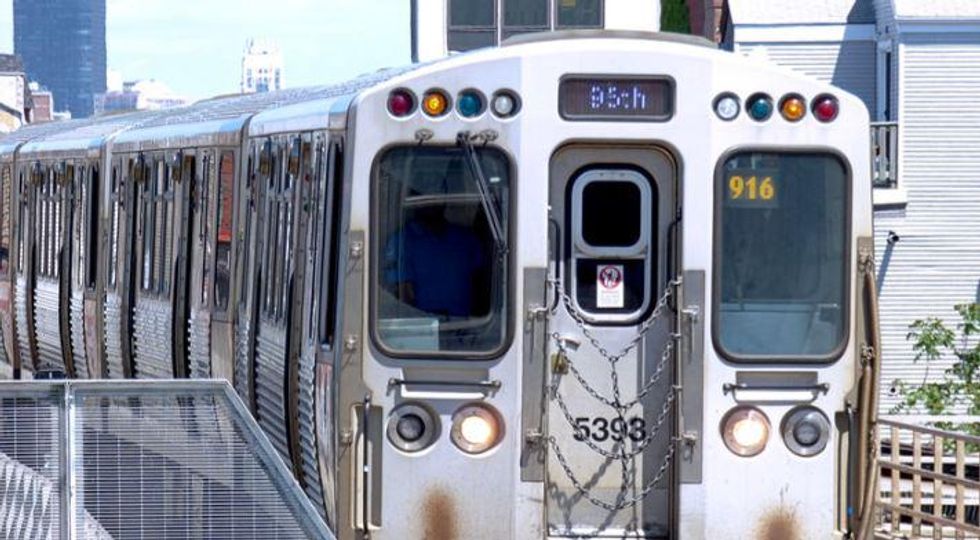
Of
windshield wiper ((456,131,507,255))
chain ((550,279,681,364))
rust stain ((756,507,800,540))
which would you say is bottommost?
rust stain ((756,507,800,540))

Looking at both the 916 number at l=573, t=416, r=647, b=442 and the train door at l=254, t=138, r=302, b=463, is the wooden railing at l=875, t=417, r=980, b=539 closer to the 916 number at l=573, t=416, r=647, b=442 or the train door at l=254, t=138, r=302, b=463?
the 916 number at l=573, t=416, r=647, b=442

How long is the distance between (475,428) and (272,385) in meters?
2.59

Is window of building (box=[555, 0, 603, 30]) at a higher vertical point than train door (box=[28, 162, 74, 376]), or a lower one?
higher

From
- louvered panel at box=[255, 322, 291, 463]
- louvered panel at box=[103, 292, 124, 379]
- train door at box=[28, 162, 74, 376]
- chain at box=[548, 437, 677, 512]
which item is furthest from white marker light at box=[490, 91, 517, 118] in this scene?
train door at box=[28, 162, 74, 376]

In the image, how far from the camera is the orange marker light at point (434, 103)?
11.1 metres

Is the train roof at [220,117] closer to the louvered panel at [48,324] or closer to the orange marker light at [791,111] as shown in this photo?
the orange marker light at [791,111]

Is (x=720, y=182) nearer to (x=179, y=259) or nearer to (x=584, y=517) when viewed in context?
(x=584, y=517)

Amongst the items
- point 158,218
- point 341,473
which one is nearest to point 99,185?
point 158,218

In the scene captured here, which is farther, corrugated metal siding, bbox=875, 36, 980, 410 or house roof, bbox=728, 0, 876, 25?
house roof, bbox=728, 0, 876, 25

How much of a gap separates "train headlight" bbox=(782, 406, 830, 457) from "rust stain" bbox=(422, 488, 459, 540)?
151 cm

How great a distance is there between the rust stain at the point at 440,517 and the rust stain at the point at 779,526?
136cm

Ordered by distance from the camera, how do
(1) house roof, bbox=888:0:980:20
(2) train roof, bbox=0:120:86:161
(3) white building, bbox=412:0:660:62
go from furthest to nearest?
(3) white building, bbox=412:0:660:62, (1) house roof, bbox=888:0:980:20, (2) train roof, bbox=0:120:86:161

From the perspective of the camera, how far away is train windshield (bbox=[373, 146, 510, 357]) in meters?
11.1

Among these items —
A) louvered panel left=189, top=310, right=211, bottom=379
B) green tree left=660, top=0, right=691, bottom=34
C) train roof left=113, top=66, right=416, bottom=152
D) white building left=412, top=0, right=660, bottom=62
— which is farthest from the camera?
white building left=412, top=0, right=660, bottom=62
